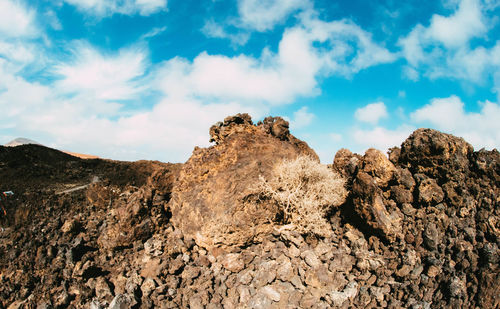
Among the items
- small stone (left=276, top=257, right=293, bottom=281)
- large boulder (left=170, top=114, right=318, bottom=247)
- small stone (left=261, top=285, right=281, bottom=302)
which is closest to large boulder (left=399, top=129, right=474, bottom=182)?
large boulder (left=170, top=114, right=318, bottom=247)

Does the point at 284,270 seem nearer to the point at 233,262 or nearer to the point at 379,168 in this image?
the point at 233,262

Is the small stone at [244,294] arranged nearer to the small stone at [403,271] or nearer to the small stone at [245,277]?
the small stone at [245,277]

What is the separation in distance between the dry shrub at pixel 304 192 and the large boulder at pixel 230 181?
326 millimetres

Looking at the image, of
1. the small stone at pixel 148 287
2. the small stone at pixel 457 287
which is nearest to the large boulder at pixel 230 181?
the small stone at pixel 148 287

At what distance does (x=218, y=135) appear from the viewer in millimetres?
8156

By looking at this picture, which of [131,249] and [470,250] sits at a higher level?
[470,250]

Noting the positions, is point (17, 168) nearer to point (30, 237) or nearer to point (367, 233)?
point (30, 237)

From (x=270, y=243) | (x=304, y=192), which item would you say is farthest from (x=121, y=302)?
(x=304, y=192)

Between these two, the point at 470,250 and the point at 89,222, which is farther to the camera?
the point at 89,222

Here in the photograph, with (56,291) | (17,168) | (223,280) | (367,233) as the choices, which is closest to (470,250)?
(367,233)

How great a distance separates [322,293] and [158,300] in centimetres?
350

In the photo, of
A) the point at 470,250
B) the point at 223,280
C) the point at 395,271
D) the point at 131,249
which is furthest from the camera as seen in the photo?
the point at 131,249

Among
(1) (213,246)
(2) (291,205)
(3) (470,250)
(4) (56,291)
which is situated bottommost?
(4) (56,291)

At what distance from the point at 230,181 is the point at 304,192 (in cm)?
199
